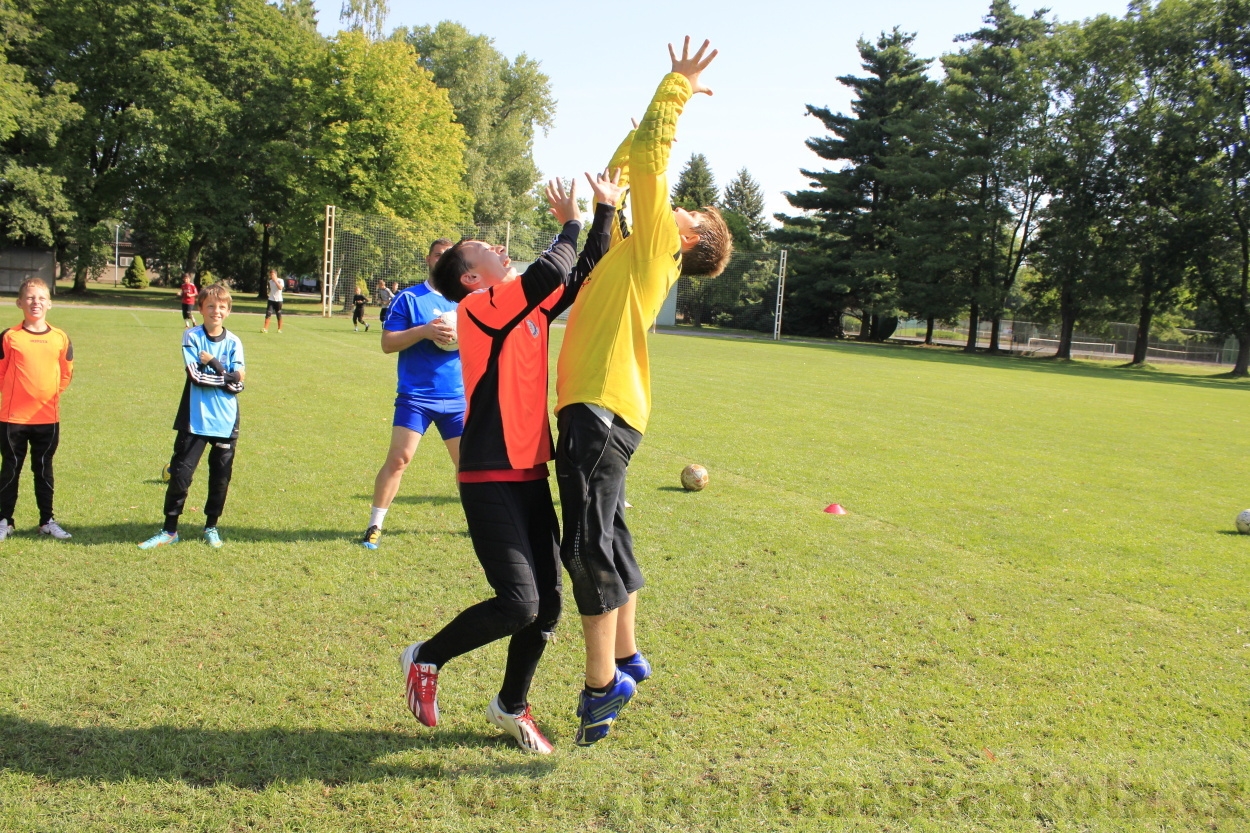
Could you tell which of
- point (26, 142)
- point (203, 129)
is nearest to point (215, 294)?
point (203, 129)

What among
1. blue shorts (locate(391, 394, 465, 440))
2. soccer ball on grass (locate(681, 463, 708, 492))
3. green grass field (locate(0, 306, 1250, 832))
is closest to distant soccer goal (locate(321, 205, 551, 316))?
green grass field (locate(0, 306, 1250, 832))

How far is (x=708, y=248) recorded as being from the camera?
11.5 ft

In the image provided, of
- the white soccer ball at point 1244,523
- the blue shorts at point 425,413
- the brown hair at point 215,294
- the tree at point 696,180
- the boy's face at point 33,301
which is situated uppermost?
the tree at point 696,180

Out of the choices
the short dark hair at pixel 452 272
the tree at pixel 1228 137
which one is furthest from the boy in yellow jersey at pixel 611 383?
the tree at pixel 1228 137

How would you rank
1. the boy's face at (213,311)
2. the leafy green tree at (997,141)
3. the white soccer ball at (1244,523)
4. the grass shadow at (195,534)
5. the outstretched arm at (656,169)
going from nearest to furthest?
the outstretched arm at (656,169) < the boy's face at (213,311) < the grass shadow at (195,534) < the white soccer ball at (1244,523) < the leafy green tree at (997,141)

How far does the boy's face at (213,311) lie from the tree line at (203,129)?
3828 centimetres

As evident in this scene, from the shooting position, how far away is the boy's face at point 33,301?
5.83 m

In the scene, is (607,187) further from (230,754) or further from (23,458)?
(23,458)

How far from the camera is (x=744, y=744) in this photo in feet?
11.8

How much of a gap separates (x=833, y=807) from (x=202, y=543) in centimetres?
468

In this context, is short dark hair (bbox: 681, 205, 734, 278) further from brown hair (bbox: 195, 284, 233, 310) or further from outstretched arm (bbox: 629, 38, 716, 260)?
brown hair (bbox: 195, 284, 233, 310)

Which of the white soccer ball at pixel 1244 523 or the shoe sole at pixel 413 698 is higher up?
the white soccer ball at pixel 1244 523

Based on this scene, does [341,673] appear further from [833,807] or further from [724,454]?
[724,454]

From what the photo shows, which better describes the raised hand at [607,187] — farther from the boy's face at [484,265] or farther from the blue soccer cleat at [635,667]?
the blue soccer cleat at [635,667]
